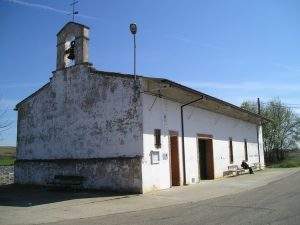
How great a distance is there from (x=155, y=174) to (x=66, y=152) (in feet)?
17.1

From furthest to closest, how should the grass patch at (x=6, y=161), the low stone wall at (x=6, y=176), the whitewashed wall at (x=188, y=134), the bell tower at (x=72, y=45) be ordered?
the grass patch at (x=6, y=161) → the low stone wall at (x=6, y=176) → the bell tower at (x=72, y=45) → the whitewashed wall at (x=188, y=134)

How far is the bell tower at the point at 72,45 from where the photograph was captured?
65.0ft

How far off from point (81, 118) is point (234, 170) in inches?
513

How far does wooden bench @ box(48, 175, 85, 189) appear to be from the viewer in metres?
18.3

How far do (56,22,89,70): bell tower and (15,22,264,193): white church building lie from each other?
0.05 meters

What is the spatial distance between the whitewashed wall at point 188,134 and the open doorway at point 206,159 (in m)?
0.47

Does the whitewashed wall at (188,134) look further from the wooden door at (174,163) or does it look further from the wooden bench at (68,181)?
the wooden bench at (68,181)

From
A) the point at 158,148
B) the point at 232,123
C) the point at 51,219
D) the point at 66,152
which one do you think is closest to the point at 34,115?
the point at 66,152

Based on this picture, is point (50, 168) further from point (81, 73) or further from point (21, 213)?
point (21, 213)

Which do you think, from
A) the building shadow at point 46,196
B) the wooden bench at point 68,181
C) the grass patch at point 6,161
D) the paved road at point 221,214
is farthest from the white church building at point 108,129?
the grass patch at point 6,161

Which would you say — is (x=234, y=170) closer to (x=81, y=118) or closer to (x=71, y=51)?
(x=81, y=118)

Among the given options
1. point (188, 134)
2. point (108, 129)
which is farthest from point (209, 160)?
point (108, 129)

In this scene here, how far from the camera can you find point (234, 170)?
1097 inches

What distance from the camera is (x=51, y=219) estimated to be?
36.5 ft
